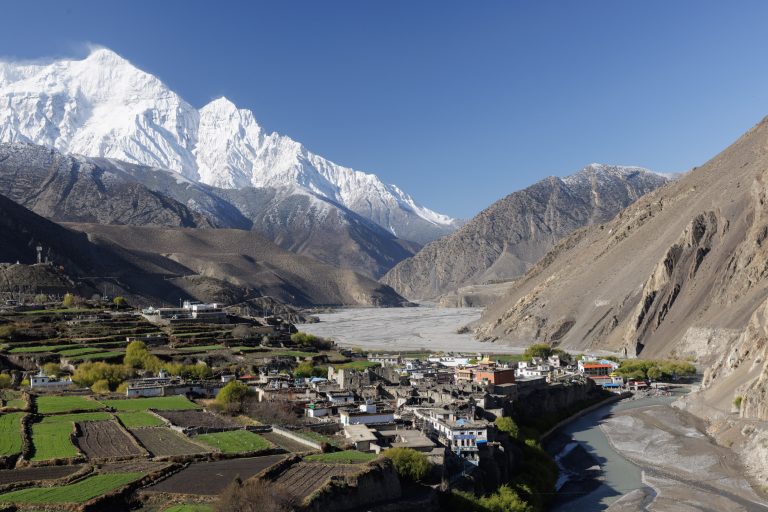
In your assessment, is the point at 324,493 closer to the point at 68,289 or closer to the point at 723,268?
the point at 723,268

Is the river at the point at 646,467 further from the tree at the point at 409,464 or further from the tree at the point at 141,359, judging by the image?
the tree at the point at 141,359

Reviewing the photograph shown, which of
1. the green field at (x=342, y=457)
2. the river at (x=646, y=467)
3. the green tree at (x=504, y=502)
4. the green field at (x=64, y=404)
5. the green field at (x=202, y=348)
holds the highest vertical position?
the green field at (x=202, y=348)

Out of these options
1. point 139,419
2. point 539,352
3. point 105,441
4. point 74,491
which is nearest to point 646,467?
point 139,419

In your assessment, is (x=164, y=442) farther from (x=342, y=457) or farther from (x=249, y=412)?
(x=249, y=412)

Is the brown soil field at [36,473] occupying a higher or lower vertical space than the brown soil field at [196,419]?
lower

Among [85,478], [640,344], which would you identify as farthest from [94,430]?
[640,344]

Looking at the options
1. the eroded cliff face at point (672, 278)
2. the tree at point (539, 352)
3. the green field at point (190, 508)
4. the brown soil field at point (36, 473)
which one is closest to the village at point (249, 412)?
the brown soil field at point (36, 473)

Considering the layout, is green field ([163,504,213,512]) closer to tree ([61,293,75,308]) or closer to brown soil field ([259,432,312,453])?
brown soil field ([259,432,312,453])
